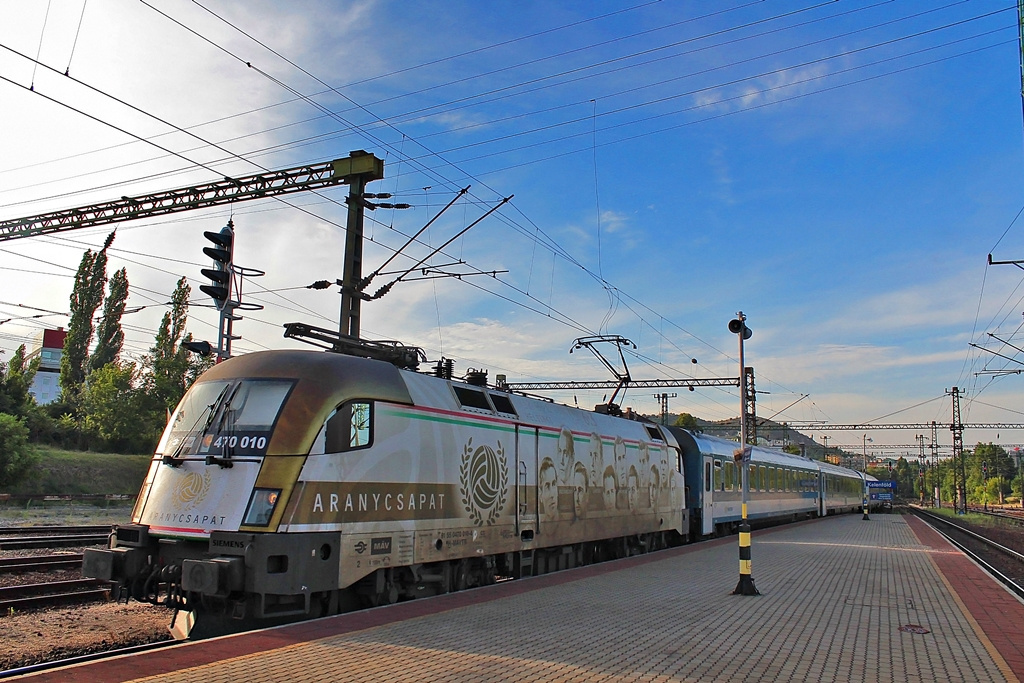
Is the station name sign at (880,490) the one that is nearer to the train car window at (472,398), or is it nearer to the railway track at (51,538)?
the train car window at (472,398)

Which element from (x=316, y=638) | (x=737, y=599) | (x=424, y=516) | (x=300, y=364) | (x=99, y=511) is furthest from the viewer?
(x=99, y=511)

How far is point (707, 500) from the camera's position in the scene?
77.6ft

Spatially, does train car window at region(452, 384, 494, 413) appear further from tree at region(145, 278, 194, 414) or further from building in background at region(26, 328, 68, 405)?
building in background at region(26, 328, 68, 405)

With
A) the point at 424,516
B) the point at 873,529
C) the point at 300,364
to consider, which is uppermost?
the point at 300,364

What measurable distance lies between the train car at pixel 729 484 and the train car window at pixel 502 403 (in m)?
7.33

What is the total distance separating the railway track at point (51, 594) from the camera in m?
10.5

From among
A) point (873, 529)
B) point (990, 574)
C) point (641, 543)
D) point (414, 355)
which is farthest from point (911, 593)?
point (873, 529)

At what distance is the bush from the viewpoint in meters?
33.6

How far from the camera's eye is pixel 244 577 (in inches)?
320

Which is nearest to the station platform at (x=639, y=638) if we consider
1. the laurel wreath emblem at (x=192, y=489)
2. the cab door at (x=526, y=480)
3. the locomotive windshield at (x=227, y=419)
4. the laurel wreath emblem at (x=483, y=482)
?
the cab door at (x=526, y=480)

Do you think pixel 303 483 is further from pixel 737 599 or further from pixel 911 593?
pixel 911 593

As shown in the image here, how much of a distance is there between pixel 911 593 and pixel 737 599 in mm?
3290

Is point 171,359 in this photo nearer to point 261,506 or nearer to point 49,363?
point 261,506

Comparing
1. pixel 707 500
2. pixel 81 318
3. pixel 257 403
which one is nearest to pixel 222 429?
pixel 257 403
